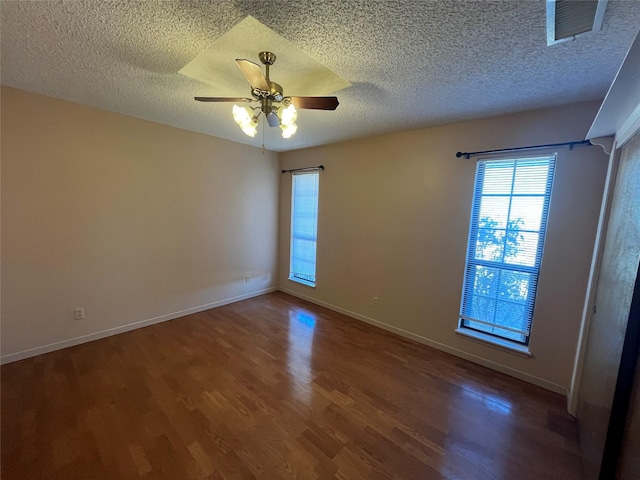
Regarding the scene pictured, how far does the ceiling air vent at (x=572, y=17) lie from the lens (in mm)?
1068

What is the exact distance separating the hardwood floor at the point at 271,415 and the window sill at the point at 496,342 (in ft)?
0.87

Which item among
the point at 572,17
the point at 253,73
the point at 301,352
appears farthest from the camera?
the point at 301,352

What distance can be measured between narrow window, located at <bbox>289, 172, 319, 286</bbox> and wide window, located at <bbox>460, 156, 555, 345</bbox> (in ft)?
7.44

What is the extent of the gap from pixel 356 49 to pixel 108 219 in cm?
304

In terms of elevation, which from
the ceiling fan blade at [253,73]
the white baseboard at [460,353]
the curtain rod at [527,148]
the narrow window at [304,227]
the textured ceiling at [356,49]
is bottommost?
the white baseboard at [460,353]

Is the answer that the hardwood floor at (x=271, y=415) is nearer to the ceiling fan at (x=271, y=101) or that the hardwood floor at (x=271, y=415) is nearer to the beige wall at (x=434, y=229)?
the beige wall at (x=434, y=229)

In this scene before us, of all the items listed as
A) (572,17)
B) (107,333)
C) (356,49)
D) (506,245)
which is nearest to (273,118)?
(356,49)

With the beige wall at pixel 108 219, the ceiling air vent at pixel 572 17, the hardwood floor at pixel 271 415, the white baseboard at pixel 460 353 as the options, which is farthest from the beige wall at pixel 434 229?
the beige wall at pixel 108 219

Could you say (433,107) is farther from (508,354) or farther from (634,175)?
(508,354)

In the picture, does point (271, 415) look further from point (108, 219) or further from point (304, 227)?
point (304, 227)

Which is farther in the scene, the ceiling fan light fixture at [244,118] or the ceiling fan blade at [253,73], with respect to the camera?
the ceiling fan light fixture at [244,118]

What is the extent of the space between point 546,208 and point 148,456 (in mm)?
3539

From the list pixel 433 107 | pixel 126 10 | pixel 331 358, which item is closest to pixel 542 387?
pixel 331 358

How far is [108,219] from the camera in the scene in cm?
278
